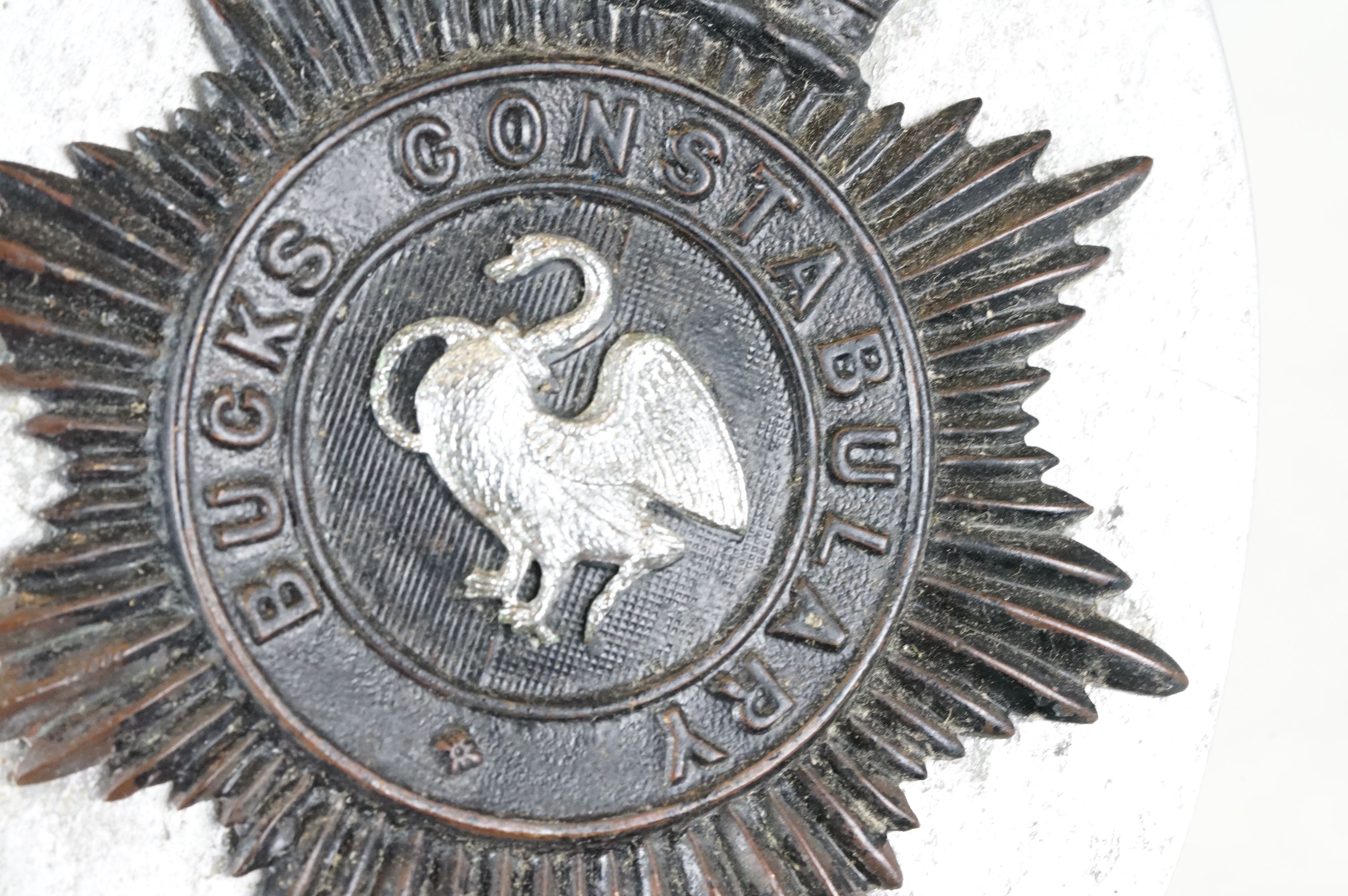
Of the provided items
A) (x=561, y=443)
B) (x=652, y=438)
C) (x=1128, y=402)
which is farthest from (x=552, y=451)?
(x=1128, y=402)

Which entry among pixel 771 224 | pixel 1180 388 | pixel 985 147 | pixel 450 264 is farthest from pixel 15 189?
pixel 1180 388

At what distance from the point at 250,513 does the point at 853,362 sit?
2.98ft

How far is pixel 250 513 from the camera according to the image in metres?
1.63

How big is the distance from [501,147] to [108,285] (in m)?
0.56

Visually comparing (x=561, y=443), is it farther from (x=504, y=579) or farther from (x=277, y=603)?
(x=277, y=603)

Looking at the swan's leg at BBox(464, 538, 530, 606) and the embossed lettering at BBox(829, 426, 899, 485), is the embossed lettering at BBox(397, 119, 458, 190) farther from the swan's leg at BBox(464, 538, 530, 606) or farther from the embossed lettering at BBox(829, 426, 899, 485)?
the embossed lettering at BBox(829, 426, 899, 485)

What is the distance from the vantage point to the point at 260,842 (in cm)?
162

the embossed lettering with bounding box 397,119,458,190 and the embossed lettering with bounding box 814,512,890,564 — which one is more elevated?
the embossed lettering with bounding box 397,119,458,190

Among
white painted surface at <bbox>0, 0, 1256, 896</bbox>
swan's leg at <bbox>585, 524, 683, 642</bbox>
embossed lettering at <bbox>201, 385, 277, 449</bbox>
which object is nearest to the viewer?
embossed lettering at <bbox>201, 385, 277, 449</bbox>

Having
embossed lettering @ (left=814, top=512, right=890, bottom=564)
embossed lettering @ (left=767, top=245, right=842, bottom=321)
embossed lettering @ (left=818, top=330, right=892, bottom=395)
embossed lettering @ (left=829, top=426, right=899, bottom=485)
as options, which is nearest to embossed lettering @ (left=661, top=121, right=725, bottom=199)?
embossed lettering @ (left=767, top=245, right=842, bottom=321)

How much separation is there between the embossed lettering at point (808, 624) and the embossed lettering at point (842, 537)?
2.5 inches

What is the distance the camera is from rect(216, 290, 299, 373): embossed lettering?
1.62 meters

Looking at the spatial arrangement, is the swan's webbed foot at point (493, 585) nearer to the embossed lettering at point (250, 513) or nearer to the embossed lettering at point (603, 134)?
the embossed lettering at point (250, 513)

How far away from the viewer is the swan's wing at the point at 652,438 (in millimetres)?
1695
